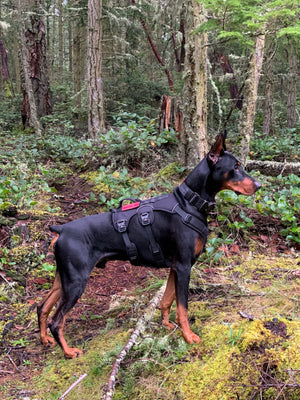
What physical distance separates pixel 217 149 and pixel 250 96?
5.17 metres

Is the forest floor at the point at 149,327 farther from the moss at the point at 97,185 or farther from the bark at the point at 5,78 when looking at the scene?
the bark at the point at 5,78

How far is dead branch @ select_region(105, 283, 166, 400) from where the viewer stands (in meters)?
2.58

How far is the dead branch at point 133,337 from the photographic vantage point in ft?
8.46

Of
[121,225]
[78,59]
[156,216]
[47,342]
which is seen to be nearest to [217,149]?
[156,216]

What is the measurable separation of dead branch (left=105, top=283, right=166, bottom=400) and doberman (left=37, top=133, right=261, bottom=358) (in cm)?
42

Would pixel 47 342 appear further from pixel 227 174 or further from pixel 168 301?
pixel 227 174

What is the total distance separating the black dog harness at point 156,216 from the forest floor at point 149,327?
0.80 meters

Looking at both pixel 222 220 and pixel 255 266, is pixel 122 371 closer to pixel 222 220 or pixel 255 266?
pixel 255 266

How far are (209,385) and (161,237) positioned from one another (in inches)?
49.4

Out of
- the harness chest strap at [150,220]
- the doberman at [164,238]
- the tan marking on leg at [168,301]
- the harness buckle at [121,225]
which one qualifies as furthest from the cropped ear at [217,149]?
the tan marking on leg at [168,301]

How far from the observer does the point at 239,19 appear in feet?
15.3

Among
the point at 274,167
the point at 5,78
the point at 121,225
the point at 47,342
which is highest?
the point at 5,78

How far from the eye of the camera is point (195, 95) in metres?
6.73

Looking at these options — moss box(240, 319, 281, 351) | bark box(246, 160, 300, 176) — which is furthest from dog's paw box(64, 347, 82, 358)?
bark box(246, 160, 300, 176)
